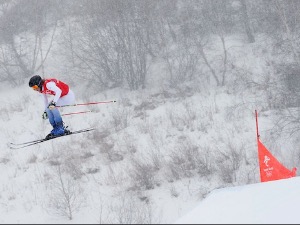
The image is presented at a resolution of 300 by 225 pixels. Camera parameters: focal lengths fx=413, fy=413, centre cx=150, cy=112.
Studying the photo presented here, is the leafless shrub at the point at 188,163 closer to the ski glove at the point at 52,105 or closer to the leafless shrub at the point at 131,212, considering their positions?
the leafless shrub at the point at 131,212

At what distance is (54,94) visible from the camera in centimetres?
977

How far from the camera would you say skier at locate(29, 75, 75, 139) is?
9.51 m

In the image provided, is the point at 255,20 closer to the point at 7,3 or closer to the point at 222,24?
the point at 222,24

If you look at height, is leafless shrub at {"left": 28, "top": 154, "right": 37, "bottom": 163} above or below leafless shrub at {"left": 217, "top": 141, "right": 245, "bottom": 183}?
above

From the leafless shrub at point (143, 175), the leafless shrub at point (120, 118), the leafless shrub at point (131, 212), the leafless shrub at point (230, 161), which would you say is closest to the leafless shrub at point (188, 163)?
the leafless shrub at point (230, 161)

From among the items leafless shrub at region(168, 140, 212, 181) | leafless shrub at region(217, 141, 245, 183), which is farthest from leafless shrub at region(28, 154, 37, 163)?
leafless shrub at region(217, 141, 245, 183)

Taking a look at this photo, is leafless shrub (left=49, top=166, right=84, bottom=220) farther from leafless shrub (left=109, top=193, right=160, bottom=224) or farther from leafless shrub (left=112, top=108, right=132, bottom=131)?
leafless shrub (left=112, top=108, right=132, bottom=131)

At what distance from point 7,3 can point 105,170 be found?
1844 centimetres

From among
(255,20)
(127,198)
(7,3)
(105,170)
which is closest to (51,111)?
(127,198)

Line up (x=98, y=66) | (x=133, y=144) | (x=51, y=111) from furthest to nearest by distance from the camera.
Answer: (x=98, y=66)
(x=133, y=144)
(x=51, y=111)

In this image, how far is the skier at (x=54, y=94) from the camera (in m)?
9.51

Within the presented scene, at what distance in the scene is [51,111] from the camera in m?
10.2

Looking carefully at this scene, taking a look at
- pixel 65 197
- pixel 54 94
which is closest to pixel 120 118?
pixel 65 197

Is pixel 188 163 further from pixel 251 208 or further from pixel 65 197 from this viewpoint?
pixel 251 208
